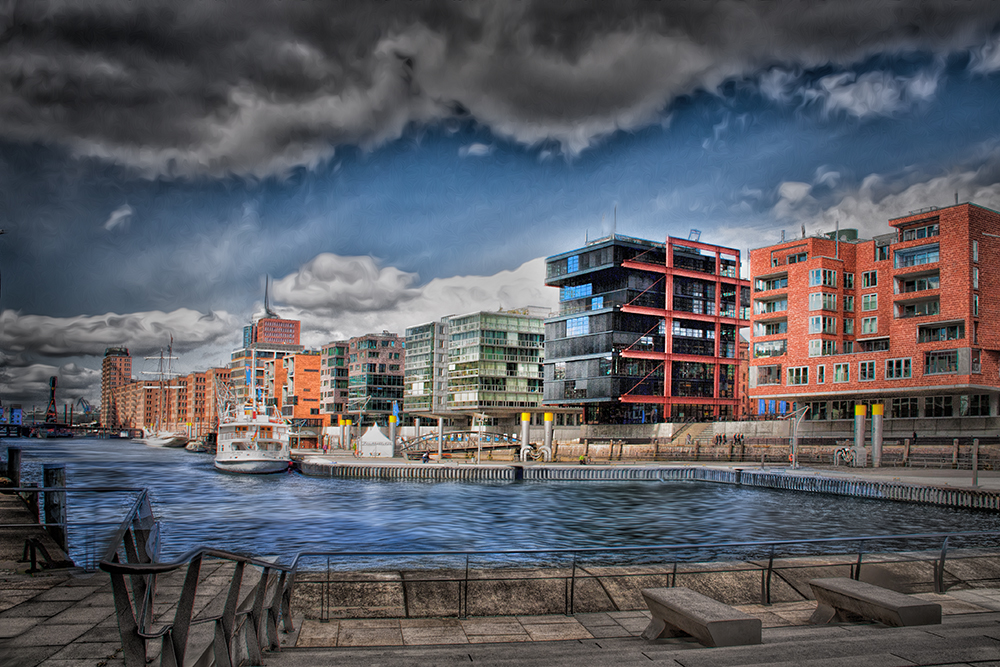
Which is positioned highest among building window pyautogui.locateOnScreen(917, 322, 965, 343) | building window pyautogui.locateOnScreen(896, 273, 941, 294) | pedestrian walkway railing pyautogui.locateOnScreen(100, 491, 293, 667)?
building window pyautogui.locateOnScreen(896, 273, 941, 294)

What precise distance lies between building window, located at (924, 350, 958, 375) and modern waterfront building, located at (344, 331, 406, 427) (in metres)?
126

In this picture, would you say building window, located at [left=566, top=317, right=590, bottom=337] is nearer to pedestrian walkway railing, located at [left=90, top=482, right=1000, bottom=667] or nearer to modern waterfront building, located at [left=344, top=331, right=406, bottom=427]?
modern waterfront building, located at [left=344, top=331, right=406, bottom=427]

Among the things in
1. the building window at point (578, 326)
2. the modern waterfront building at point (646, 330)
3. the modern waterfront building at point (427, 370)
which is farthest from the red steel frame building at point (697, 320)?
the modern waterfront building at point (427, 370)

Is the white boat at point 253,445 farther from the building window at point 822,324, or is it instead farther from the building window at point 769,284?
the building window at point 822,324

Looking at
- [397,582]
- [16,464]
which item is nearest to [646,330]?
[16,464]

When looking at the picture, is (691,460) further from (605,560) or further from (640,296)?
(605,560)

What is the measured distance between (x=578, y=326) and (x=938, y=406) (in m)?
53.1

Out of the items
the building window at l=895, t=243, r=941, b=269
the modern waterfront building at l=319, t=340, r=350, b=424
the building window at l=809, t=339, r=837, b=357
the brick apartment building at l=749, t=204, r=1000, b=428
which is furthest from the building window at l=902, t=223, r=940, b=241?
the modern waterfront building at l=319, t=340, r=350, b=424

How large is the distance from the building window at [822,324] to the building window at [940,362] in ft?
43.8

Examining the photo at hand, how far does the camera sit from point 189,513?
162 ft

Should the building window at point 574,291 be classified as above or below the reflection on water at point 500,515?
above

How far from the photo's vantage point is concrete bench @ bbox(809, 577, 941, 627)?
10562 mm

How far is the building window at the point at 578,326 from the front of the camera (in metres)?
115

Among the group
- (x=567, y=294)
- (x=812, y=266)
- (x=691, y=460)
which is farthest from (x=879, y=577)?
(x=567, y=294)
